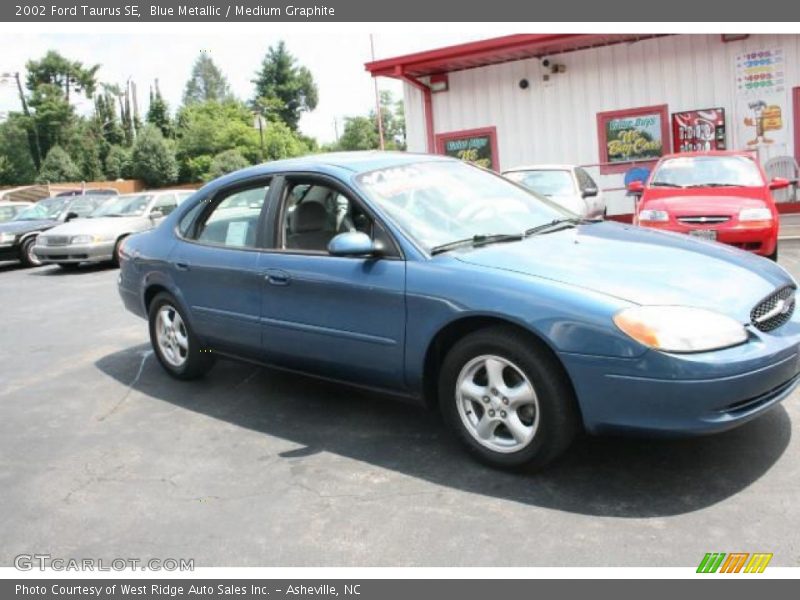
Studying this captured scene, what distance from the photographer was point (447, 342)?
3762 mm

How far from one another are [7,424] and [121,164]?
201 ft

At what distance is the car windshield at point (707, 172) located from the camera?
917 centimetres

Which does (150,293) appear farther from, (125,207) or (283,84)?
(283,84)

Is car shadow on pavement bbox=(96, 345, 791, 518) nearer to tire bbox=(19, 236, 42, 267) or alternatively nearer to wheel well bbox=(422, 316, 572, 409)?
wheel well bbox=(422, 316, 572, 409)

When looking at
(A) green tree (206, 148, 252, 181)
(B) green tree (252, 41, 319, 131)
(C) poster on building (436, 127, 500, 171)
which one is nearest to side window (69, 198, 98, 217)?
(C) poster on building (436, 127, 500, 171)

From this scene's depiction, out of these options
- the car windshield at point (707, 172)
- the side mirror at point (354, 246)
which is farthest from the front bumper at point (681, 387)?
the car windshield at point (707, 172)

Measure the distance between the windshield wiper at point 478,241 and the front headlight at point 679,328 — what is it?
97 cm

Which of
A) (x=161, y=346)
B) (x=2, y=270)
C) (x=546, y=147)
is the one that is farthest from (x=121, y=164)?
(x=161, y=346)

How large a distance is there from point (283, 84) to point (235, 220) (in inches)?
3552

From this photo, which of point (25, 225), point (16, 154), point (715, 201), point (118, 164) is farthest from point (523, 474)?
point (16, 154)

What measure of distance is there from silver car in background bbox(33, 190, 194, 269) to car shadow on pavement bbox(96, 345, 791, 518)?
27.1ft

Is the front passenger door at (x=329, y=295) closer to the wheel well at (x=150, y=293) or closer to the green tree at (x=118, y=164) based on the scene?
the wheel well at (x=150, y=293)

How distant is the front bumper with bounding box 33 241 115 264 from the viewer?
12883mm
